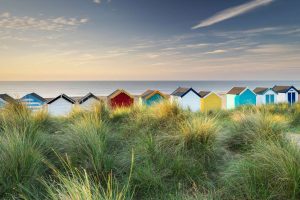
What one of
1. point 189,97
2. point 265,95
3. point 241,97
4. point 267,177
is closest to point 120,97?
point 189,97

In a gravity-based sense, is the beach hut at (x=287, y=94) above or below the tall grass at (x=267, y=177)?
above

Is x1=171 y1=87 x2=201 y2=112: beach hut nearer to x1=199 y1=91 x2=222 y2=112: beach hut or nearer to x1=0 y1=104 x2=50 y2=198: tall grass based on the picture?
x1=199 y1=91 x2=222 y2=112: beach hut

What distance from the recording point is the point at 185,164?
15.1 feet

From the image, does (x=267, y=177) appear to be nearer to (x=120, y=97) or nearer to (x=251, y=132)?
(x=251, y=132)

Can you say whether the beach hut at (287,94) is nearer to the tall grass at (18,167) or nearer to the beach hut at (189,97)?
the beach hut at (189,97)

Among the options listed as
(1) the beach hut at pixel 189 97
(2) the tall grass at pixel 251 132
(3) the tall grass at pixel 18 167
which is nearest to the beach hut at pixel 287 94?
(1) the beach hut at pixel 189 97

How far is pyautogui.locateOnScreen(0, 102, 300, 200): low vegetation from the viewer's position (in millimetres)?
3557

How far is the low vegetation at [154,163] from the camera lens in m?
3.56

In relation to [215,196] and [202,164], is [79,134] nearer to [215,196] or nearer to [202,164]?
[202,164]

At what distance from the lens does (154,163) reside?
4625 mm

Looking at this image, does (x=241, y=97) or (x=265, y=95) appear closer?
(x=241, y=97)

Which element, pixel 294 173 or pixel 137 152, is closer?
pixel 294 173

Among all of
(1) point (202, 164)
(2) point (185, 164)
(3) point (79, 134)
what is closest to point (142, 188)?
(2) point (185, 164)

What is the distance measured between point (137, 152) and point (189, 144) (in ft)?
3.53
